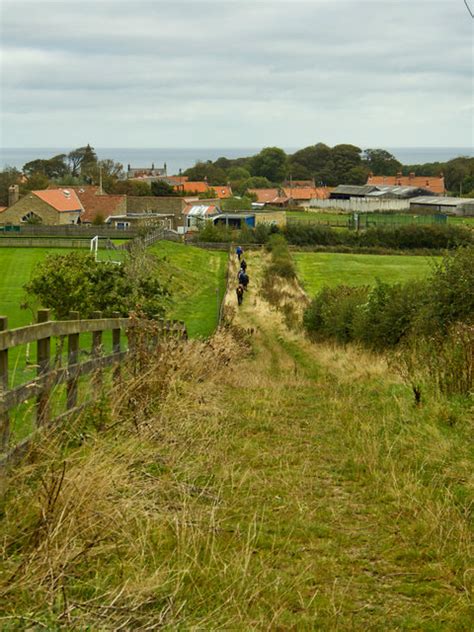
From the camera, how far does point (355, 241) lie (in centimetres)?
8212

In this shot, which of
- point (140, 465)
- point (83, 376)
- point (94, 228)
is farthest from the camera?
point (94, 228)

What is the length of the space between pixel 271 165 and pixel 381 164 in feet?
73.6

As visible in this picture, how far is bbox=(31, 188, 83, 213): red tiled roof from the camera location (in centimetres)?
8331

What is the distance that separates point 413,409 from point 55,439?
456 cm

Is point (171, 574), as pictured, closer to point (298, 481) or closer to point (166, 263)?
point (298, 481)

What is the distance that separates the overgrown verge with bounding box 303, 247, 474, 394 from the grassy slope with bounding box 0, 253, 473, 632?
60.1 inches

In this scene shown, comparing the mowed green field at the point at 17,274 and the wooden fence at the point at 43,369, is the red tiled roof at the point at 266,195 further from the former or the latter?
the wooden fence at the point at 43,369

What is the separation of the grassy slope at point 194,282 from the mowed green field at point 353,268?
549 cm

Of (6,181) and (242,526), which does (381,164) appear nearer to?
(6,181)

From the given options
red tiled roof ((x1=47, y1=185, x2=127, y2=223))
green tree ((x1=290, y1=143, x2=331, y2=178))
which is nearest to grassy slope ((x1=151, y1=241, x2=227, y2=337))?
red tiled roof ((x1=47, y1=185, x2=127, y2=223))

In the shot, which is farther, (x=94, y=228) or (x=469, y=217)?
(x=469, y=217)

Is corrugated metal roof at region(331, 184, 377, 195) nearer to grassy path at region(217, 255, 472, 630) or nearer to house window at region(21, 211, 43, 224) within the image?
house window at region(21, 211, 43, 224)

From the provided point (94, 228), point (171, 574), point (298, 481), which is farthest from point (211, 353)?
point (94, 228)

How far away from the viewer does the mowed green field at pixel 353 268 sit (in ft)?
188
